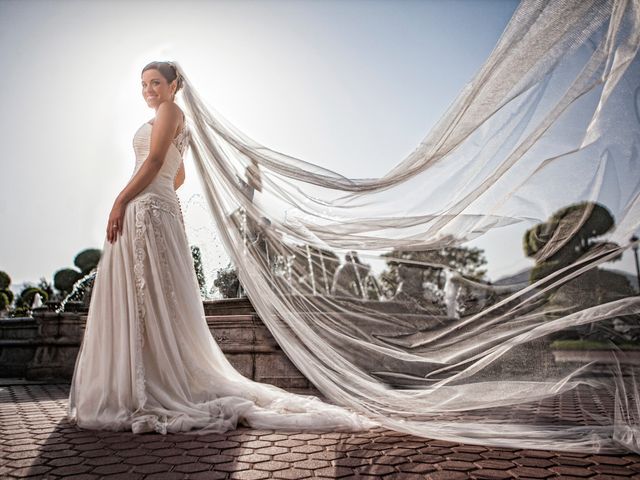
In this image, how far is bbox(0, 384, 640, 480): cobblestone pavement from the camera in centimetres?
214

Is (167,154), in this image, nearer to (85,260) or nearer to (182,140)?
(182,140)

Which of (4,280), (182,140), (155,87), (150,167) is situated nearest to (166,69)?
(155,87)

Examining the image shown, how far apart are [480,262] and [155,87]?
10.1 ft

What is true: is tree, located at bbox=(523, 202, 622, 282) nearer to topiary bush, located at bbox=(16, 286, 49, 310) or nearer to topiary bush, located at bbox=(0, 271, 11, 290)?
topiary bush, located at bbox=(16, 286, 49, 310)

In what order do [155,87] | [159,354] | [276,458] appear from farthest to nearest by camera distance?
[155,87], [159,354], [276,458]

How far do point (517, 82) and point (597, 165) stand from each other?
728 millimetres

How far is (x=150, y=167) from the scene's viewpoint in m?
3.78

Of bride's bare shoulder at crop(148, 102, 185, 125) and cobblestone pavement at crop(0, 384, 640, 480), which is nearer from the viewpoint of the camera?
cobblestone pavement at crop(0, 384, 640, 480)

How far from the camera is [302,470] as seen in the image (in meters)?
2.20

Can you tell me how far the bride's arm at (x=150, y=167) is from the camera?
12.3 ft

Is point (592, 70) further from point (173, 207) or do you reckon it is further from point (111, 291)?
point (111, 291)

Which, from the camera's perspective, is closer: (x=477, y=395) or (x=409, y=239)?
(x=477, y=395)

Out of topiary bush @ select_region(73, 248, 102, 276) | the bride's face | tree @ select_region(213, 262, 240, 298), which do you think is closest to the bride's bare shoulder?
the bride's face

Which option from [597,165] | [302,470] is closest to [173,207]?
[302,470]
